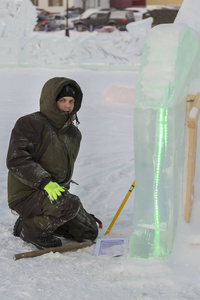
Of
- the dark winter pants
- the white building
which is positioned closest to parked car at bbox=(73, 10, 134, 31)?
the white building

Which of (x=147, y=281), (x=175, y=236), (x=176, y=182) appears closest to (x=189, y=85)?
(x=176, y=182)

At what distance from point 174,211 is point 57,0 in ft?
104

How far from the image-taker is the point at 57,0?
32.8 metres

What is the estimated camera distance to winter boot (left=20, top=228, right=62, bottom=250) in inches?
→ 129

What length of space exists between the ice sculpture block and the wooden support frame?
65 millimetres

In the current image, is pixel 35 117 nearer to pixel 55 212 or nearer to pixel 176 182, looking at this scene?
pixel 55 212

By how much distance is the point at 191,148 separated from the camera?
9.70ft

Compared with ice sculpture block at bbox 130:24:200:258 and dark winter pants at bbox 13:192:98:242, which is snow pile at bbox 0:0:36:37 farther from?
ice sculpture block at bbox 130:24:200:258

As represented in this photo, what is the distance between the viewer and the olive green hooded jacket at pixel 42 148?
10.4 ft

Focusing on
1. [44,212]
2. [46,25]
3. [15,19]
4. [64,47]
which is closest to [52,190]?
[44,212]

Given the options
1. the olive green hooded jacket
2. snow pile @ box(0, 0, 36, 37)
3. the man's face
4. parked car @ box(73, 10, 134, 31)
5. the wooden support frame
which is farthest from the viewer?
parked car @ box(73, 10, 134, 31)

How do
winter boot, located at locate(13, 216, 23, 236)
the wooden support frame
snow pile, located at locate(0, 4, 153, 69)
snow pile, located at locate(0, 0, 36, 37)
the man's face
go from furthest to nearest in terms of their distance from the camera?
snow pile, located at locate(0, 4, 153, 69) → snow pile, located at locate(0, 0, 36, 37) → winter boot, located at locate(13, 216, 23, 236) → the man's face → the wooden support frame

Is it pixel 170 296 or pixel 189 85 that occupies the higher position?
pixel 189 85

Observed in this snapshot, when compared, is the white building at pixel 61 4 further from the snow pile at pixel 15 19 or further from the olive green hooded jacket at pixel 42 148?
the olive green hooded jacket at pixel 42 148
